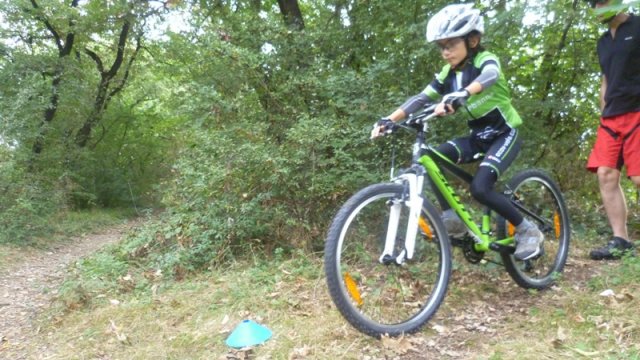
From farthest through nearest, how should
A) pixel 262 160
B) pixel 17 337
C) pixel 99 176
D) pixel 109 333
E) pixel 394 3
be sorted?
pixel 99 176
pixel 394 3
pixel 262 160
pixel 17 337
pixel 109 333

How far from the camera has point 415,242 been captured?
3100mm

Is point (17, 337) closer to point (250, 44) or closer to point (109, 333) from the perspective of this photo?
point (109, 333)

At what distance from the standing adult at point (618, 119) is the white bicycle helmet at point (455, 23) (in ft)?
4.55

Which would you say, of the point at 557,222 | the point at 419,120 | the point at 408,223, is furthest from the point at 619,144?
the point at 408,223

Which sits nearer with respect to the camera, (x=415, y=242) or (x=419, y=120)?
(x=415, y=242)

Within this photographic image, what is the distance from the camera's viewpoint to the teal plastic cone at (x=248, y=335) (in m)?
3.14

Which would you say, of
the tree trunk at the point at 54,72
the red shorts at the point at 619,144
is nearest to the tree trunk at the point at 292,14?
the red shorts at the point at 619,144

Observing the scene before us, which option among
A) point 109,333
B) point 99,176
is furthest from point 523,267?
point 99,176

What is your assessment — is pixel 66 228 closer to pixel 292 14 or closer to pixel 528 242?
pixel 292 14

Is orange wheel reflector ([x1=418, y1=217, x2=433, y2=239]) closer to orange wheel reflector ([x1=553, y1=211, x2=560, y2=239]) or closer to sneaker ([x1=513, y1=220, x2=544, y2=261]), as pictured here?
sneaker ([x1=513, y1=220, x2=544, y2=261])

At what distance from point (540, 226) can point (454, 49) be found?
1.61m

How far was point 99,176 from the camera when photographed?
15805 mm

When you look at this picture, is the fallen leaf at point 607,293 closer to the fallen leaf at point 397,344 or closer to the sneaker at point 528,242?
the sneaker at point 528,242

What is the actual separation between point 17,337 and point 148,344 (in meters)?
1.51
